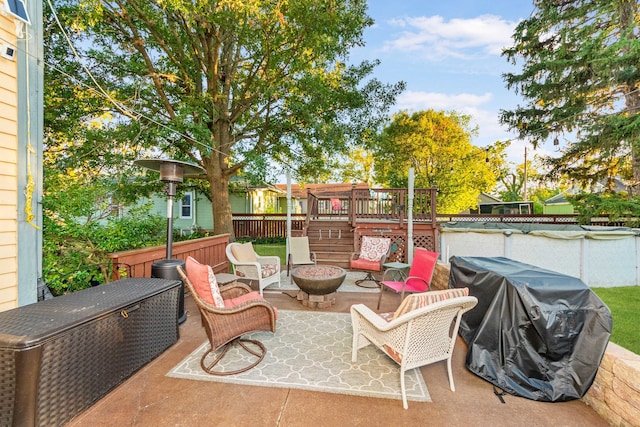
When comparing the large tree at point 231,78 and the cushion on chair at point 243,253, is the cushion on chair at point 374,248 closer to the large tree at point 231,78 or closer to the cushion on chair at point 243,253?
the cushion on chair at point 243,253

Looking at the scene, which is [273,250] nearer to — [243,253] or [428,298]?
[243,253]

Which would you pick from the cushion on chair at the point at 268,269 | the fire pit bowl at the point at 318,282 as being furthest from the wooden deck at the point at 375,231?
the fire pit bowl at the point at 318,282

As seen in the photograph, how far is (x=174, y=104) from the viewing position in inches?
338

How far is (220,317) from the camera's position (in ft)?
9.15

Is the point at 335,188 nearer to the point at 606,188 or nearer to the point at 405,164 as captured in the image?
the point at 405,164

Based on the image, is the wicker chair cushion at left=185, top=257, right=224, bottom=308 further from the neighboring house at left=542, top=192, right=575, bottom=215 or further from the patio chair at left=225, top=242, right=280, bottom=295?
the neighboring house at left=542, top=192, right=575, bottom=215

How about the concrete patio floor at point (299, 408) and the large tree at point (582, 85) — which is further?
the large tree at point (582, 85)

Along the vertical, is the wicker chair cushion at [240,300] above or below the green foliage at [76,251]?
below

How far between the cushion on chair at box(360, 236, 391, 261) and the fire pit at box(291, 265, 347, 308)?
2.16 m

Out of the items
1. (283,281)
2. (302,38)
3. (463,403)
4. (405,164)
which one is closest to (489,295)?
(463,403)

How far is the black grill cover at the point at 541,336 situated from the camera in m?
2.19

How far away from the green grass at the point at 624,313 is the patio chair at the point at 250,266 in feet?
16.7

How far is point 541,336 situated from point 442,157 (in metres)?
16.2

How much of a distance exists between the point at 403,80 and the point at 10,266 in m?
10.4
